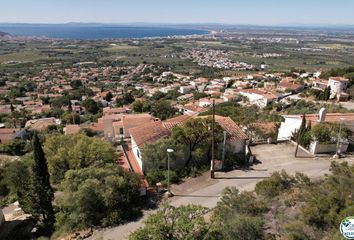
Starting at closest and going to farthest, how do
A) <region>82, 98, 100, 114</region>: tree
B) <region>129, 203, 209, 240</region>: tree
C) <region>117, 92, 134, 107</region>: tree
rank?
<region>129, 203, 209, 240</region>: tree < <region>82, 98, 100, 114</region>: tree < <region>117, 92, 134, 107</region>: tree

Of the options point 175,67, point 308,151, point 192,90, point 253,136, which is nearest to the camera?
point 308,151

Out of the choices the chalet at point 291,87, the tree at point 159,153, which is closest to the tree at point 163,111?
the chalet at point 291,87

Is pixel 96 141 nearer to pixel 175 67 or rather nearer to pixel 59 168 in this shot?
pixel 59 168

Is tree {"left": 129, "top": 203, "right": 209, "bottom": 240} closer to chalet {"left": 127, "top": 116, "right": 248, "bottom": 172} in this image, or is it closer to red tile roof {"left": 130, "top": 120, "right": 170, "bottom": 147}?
chalet {"left": 127, "top": 116, "right": 248, "bottom": 172}

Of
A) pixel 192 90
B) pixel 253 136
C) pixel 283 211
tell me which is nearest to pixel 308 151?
pixel 253 136

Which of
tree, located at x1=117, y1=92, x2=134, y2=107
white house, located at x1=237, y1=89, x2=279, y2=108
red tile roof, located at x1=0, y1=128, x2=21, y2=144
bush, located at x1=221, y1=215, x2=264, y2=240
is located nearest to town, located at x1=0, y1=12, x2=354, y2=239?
bush, located at x1=221, y1=215, x2=264, y2=240
